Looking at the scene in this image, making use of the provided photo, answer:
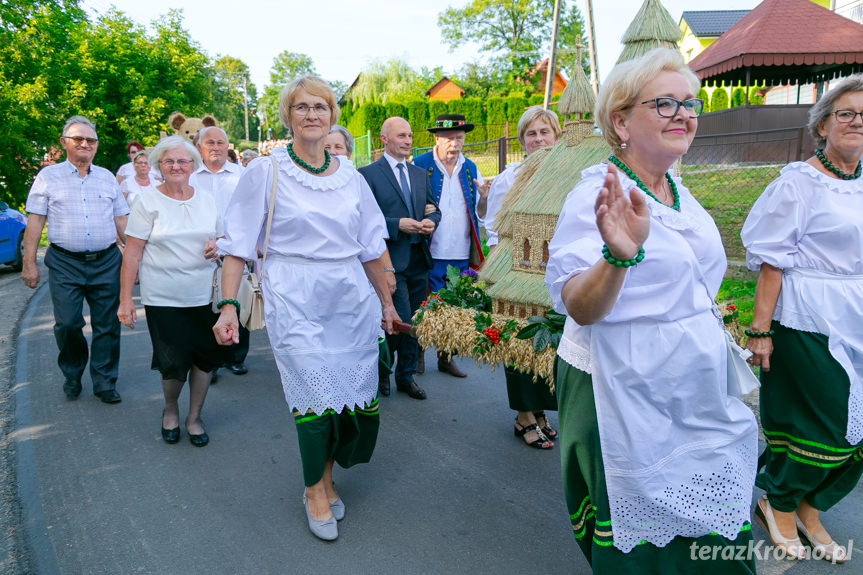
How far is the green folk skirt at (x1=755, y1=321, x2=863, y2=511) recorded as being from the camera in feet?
9.86

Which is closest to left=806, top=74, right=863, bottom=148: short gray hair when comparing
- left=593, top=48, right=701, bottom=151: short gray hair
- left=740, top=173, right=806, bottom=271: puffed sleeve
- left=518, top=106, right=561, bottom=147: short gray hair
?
left=740, top=173, right=806, bottom=271: puffed sleeve

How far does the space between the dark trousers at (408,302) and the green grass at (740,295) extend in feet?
11.2

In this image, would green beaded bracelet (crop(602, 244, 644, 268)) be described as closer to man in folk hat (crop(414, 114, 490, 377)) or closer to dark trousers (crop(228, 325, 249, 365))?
dark trousers (crop(228, 325, 249, 365))

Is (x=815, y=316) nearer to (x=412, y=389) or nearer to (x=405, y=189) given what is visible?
(x=412, y=389)

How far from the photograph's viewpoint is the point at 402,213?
584 centimetres

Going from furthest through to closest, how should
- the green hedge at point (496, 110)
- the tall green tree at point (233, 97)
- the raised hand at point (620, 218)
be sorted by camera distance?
the tall green tree at point (233, 97), the green hedge at point (496, 110), the raised hand at point (620, 218)

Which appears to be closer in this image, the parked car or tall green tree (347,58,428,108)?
the parked car

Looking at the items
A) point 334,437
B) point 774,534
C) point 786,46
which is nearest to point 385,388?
point 334,437

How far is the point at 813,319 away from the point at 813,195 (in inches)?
22.5

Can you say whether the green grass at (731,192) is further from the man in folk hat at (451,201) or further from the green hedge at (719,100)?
the green hedge at (719,100)

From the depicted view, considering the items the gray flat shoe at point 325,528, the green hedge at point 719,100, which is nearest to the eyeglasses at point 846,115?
the gray flat shoe at point 325,528

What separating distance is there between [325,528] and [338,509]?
24 cm

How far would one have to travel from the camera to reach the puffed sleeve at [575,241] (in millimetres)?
1948

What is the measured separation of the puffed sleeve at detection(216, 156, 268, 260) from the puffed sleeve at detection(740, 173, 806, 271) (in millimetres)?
2368
